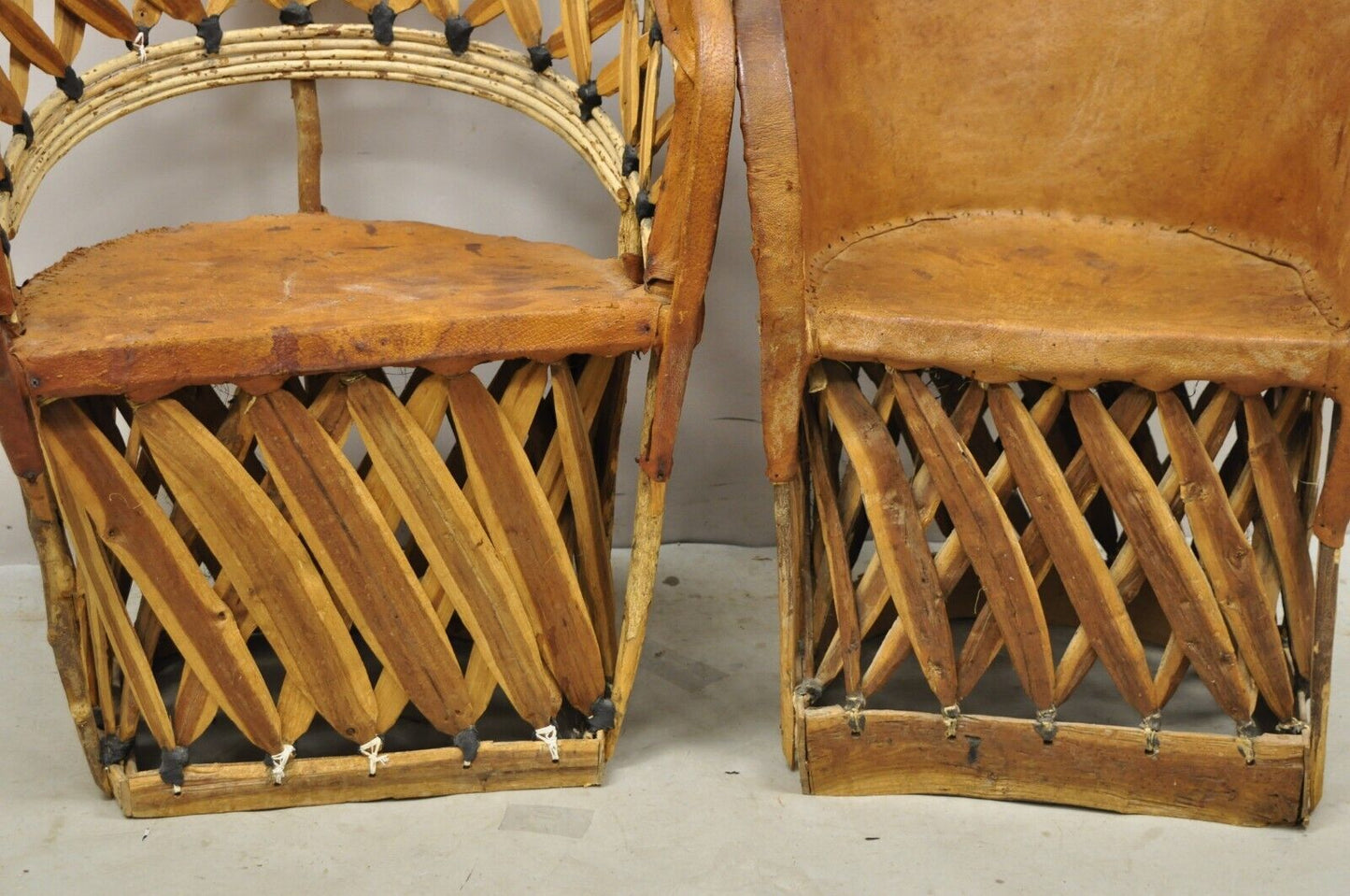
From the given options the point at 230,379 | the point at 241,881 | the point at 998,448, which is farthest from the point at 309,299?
the point at 998,448

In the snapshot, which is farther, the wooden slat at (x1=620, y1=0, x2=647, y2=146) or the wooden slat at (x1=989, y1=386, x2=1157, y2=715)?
the wooden slat at (x1=620, y1=0, x2=647, y2=146)

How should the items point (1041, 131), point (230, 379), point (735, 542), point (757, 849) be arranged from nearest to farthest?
point (230, 379), point (757, 849), point (1041, 131), point (735, 542)

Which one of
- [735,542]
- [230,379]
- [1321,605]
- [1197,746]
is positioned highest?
[230,379]

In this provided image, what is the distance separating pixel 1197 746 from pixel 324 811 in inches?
31.6

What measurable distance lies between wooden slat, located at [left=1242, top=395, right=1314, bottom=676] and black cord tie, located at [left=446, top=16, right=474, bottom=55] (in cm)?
89

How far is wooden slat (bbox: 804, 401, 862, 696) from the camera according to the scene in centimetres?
150

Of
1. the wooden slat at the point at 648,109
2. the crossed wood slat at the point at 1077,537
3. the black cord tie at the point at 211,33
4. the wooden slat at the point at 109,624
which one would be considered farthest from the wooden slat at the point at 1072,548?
the black cord tie at the point at 211,33

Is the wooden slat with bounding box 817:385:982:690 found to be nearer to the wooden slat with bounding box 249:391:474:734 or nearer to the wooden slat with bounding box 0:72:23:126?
the wooden slat with bounding box 249:391:474:734

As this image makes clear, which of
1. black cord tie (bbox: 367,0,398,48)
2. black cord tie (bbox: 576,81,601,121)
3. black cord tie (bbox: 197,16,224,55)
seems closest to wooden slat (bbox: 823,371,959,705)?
black cord tie (bbox: 576,81,601,121)

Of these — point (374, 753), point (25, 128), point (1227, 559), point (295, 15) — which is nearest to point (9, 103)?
point (25, 128)

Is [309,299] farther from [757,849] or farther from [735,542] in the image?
[735,542]

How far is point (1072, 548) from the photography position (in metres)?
1.44

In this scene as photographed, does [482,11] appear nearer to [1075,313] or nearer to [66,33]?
[66,33]

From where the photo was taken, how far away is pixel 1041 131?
175 centimetres
